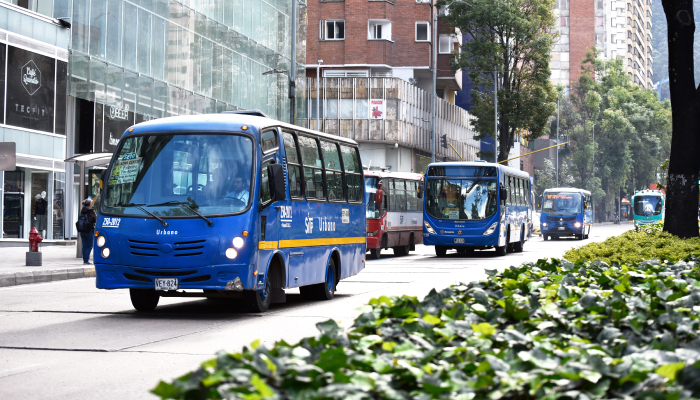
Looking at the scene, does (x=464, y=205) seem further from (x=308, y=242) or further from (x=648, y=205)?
(x=648, y=205)

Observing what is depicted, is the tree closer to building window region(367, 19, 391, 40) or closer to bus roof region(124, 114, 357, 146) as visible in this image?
building window region(367, 19, 391, 40)

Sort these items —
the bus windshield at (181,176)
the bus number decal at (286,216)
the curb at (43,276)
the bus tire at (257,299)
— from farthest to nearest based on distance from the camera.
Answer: the curb at (43,276), the bus number decal at (286,216), the bus tire at (257,299), the bus windshield at (181,176)

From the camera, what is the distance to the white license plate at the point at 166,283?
11594 mm

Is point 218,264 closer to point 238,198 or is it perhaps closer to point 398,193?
point 238,198

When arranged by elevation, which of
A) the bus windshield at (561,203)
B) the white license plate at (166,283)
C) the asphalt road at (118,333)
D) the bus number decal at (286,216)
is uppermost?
the bus windshield at (561,203)

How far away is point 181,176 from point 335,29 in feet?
176

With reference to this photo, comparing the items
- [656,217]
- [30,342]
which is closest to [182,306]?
[30,342]

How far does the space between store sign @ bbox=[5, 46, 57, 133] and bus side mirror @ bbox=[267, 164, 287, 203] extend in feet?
63.0

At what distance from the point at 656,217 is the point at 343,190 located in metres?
52.1

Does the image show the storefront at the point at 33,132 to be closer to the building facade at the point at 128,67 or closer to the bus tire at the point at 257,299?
the building facade at the point at 128,67

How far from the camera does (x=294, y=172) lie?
13.4 m

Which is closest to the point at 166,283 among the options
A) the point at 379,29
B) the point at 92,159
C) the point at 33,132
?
the point at 92,159

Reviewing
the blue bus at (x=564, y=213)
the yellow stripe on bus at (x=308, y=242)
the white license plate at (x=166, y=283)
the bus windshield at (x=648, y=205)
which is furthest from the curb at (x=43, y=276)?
the bus windshield at (x=648, y=205)

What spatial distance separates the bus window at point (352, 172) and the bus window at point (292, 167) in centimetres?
232
